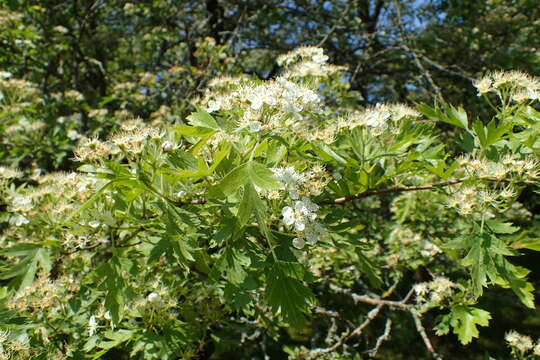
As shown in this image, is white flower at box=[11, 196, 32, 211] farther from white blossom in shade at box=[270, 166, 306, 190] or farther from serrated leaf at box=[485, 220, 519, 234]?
serrated leaf at box=[485, 220, 519, 234]

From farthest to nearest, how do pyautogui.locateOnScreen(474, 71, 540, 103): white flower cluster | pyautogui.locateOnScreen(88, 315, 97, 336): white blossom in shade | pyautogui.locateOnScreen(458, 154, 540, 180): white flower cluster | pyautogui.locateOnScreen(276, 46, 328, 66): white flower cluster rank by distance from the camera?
pyautogui.locateOnScreen(276, 46, 328, 66): white flower cluster < pyautogui.locateOnScreen(88, 315, 97, 336): white blossom in shade < pyautogui.locateOnScreen(474, 71, 540, 103): white flower cluster < pyautogui.locateOnScreen(458, 154, 540, 180): white flower cluster

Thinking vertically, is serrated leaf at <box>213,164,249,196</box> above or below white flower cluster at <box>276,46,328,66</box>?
above

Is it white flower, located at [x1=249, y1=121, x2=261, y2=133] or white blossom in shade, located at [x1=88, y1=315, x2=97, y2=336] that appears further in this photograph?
white blossom in shade, located at [x1=88, y1=315, x2=97, y2=336]

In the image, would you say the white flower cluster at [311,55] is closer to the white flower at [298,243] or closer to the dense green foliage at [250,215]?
the dense green foliage at [250,215]

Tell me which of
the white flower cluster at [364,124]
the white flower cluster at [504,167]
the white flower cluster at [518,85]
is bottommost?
the white flower cluster at [504,167]

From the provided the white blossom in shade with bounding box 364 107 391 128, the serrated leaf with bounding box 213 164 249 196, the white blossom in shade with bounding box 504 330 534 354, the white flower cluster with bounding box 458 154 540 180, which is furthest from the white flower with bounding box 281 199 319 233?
the white blossom in shade with bounding box 504 330 534 354

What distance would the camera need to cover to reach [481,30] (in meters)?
5.92

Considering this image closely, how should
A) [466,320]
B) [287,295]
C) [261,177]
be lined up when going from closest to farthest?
[261,177] → [287,295] → [466,320]

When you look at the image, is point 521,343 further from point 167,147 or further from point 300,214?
point 167,147

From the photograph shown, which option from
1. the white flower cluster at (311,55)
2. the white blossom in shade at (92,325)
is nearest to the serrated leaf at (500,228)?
the white flower cluster at (311,55)

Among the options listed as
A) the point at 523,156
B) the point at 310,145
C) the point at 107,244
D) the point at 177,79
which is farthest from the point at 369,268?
the point at 177,79

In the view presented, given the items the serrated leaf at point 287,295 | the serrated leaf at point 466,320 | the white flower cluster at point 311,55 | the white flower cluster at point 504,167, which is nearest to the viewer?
the serrated leaf at point 287,295

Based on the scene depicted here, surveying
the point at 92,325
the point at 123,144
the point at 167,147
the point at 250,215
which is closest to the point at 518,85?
the point at 250,215

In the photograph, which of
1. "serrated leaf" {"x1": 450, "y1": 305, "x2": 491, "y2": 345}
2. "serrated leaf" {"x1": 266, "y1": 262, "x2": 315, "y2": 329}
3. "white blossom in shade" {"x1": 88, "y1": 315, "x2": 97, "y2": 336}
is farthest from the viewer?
"serrated leaf" {"x1": 450, "y1": 305, "x2": 491, "y2": 345}
